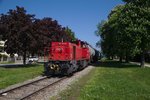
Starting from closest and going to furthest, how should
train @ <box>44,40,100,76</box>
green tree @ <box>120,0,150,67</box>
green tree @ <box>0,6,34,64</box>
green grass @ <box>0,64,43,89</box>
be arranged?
1. green grass @ <box>0,64,43,89</box>
2. train @ <box>44,40,100,76</box>
3. green tree @ <box>0,6,34,64</box>
4. green tree @ <box>120,0,150,67</box>

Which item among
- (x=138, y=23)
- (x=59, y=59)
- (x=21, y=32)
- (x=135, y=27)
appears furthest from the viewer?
(x=138, y=23)

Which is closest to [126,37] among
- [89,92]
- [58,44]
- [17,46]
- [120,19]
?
[120,19]

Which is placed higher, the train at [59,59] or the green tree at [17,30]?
the green tree at [17,30]

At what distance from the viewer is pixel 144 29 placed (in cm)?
4719

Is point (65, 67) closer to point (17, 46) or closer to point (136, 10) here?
point (17, 46)

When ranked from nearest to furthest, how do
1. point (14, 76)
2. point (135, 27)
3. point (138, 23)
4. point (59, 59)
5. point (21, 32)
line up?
point (14, 76)
point (59, 59)
point (21, 32)
point (135, 27)
point (138, 23)

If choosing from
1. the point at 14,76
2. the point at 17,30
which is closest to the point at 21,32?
the point at 17,30

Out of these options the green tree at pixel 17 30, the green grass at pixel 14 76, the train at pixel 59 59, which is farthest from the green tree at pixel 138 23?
the train at pixel 59 59

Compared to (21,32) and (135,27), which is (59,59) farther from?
(135,27)

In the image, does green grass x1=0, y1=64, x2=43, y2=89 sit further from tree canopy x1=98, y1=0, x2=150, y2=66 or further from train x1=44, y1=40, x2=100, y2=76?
tree canopy x1=98, y1=0, x2=150, y2=66

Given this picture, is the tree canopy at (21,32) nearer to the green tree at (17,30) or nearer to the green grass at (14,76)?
the green tree at (17,30)

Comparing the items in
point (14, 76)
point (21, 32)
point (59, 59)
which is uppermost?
point (21, 32)

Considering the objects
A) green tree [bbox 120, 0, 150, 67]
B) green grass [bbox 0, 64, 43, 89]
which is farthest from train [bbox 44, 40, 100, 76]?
green tree [bbox 120, 0, 150, 67]

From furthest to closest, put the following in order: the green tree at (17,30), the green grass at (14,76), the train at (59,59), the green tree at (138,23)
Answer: the green tree at (138,23) → the green tree at (17,30) → the train at (59,59) → the green grass at (14,76)
